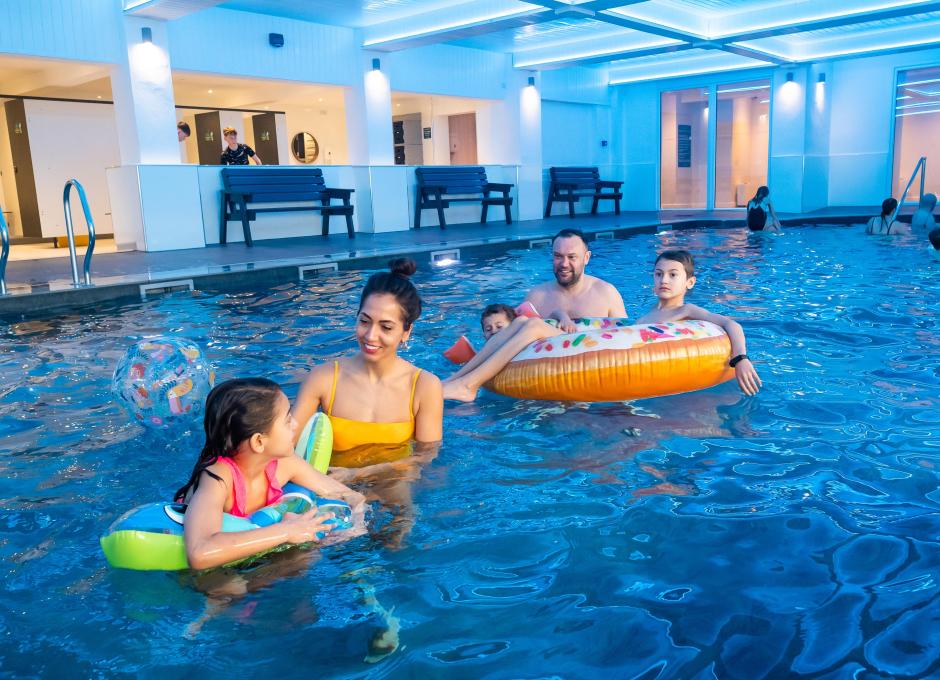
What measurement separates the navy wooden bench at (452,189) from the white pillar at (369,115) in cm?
86

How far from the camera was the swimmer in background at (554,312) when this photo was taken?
4.38 meters

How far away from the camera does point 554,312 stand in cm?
511

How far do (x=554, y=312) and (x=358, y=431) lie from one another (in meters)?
2.16

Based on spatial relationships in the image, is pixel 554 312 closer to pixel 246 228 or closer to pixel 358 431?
pixel 358 431

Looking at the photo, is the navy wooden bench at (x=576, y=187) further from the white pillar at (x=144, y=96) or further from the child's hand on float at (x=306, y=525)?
the child's hand on float at (x=306, y=525)

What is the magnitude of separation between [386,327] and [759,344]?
3.51 meters

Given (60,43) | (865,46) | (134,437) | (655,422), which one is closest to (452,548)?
(655,422)

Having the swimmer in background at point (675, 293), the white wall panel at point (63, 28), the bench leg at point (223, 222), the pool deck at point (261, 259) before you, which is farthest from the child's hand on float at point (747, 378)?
→ the white wall panel at point (63, 28)

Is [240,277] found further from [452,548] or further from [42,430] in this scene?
[452,548]

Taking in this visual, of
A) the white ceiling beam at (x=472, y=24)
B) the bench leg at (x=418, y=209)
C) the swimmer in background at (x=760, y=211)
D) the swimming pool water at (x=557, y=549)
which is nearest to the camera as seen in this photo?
the swimming pool water at (x=557, y=549)

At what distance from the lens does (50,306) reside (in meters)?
7.34

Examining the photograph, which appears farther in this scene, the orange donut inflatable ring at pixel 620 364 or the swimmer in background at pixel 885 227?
the swimmer in background at pixel 885 227

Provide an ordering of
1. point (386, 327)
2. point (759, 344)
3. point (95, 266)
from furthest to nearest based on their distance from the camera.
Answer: point (95, 266) < point (759, 344) < point (386, 327)

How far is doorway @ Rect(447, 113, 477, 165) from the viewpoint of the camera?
20.1 m
